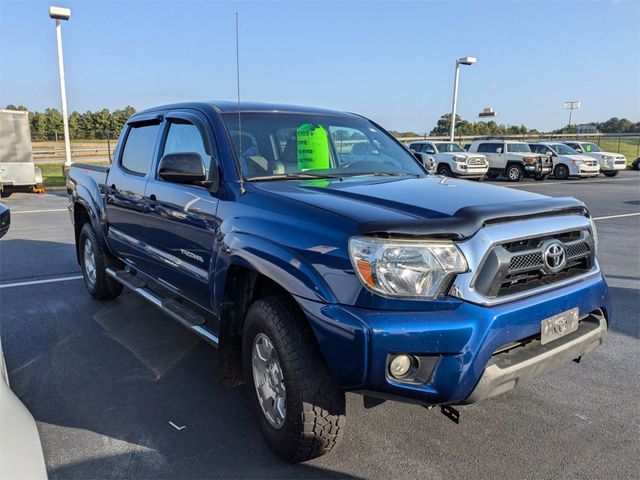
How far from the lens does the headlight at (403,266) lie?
228 centimetres

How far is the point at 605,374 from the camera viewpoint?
3822 millimetres

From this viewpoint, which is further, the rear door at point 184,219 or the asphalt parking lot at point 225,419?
the rear door at point 184,219

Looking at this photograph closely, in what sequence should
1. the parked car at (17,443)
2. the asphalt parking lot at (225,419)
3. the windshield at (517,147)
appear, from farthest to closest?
the windshield at (517,147), the asphalt parking lot at (225,419), the parked car at (17,443)

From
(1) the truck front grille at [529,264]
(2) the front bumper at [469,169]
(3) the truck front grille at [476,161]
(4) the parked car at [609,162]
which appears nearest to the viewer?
(1) the truck front grille at [529,264]

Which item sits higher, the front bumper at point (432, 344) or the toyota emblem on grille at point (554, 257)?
the toyota emblem on grille at point (554, 257)

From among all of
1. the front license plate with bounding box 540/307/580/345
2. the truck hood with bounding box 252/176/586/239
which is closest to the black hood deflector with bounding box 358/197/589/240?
the truck hood with bounding box 252/176/586/239

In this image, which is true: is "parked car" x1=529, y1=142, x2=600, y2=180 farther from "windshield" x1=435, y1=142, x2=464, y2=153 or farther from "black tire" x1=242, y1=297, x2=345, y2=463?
"black tire" x1=242, y1=297, x2=345, y2=463

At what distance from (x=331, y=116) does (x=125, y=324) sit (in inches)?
106

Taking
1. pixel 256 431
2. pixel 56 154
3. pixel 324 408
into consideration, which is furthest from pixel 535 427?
pixel 56 154

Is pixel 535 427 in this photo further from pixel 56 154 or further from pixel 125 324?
pixel 56 154

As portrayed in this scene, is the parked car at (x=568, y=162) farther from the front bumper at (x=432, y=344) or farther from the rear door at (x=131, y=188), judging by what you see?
the front bumper at (x=432, y=344)

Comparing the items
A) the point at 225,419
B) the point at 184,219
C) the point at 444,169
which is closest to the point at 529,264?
the point at 225,419

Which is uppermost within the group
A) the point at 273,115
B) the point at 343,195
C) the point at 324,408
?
the point at 273,115

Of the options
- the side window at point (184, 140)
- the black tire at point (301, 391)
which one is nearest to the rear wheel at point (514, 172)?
the side window at point (184, 140)
